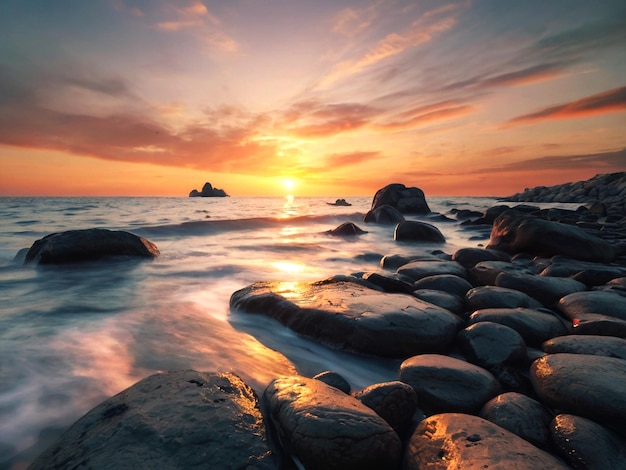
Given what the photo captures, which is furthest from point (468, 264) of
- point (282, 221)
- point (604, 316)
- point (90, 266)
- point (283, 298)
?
point (282, 221)

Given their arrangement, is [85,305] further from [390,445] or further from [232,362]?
[390,445]

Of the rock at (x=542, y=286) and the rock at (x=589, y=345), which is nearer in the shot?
the rock at (x=589, y=345)

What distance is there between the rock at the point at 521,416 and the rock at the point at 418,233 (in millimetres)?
10401

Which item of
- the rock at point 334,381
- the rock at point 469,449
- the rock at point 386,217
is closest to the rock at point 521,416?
the rock at point 469,449

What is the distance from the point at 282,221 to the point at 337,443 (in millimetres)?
21185

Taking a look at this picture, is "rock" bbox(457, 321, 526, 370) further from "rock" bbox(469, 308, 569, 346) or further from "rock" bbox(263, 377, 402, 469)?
"rock" bbox(263, 377, 402, 469)

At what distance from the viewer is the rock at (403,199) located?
2612cm

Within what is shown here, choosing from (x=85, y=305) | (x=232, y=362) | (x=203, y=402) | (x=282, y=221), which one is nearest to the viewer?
(x=203, y=402)

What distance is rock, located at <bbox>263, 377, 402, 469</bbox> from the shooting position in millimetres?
1646

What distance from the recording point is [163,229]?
52.0ft

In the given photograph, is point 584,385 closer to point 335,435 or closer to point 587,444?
point 587,444

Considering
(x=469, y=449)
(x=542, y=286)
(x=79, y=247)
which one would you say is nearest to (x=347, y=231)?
(x=79, y=247)

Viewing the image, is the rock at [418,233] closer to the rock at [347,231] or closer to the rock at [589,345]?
the rock at [347,231]

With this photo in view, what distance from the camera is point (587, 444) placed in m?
1.82
